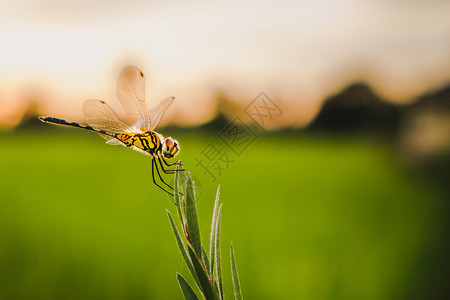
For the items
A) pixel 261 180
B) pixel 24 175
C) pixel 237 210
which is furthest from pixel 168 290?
pixel 24 175

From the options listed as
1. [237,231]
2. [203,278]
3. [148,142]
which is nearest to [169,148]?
[148,142]

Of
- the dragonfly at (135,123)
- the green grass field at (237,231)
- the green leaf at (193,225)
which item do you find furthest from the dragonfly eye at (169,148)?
the green grass field at (237,231)

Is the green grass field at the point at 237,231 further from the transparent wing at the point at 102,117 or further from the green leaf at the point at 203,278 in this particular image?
the green leaf at the point at 203,278

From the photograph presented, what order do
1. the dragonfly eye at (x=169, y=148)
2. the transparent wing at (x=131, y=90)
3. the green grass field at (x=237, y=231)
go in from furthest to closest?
the green grass field at (x=237, y=231), the transparent wing at (x=131, y=90), the dragonfly eye at (x=169, y=148)

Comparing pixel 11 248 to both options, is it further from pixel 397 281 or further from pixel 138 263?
pixel 397 281

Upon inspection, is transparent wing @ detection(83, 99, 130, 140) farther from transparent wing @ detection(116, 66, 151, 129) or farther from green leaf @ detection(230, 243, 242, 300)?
green leaf @ detection(230, 243, 242, 300)

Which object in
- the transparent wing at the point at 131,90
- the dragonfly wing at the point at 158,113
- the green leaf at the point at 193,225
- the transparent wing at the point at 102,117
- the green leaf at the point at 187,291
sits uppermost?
the transparent wing at the point at 131,90
